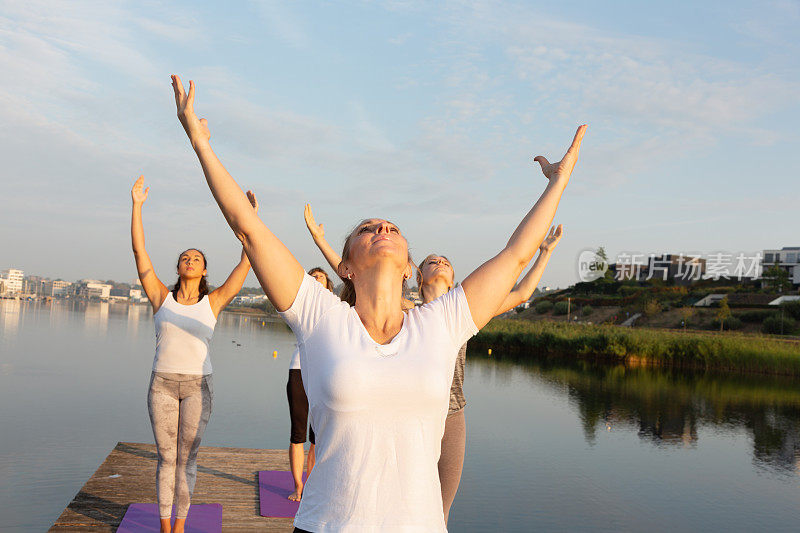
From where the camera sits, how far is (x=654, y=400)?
57.6 ft

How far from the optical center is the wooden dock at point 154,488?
15.3ft

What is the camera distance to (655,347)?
26.9 meters

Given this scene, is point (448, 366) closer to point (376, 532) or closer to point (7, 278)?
point (376, 532)

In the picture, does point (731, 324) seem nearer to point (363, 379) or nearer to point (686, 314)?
point (686, 314)

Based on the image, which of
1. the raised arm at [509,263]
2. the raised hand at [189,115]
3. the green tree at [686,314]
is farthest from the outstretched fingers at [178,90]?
the green tree at [686,314]

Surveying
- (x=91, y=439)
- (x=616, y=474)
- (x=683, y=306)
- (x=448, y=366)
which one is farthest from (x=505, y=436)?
(x=683, y=306)

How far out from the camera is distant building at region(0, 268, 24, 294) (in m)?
175

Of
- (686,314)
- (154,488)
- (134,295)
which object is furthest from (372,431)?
(134,295)

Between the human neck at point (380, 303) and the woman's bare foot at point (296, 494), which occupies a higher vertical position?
the human neck at point (380, 303)

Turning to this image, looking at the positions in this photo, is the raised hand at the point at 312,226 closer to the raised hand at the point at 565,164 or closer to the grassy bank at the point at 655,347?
the raised hand at the point at 565,164

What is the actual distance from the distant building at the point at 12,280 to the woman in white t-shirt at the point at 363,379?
202m

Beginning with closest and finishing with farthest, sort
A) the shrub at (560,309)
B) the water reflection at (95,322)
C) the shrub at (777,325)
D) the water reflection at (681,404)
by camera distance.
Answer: the water reflection at (681,404) < the shrub at (777,325) < the water reflection at (95,322) < the shrub at (560,309)

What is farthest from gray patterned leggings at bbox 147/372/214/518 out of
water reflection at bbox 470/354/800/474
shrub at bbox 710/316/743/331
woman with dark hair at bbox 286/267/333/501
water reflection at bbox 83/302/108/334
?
shrub at bbox 710/316/743/331

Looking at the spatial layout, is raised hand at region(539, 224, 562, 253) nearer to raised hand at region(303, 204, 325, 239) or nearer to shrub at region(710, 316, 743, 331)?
raised hand at region(303, 204, 325, 239)
